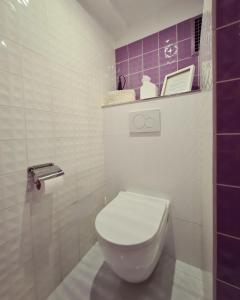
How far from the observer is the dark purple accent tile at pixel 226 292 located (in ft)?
2.10

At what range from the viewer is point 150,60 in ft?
4.97

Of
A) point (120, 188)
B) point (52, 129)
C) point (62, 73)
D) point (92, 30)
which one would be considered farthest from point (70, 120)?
point (92, 30)

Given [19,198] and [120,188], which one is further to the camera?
[120,188]

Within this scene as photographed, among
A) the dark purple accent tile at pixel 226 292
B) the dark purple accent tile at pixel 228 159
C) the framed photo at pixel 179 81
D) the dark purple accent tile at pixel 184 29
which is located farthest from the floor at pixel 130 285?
the dark purple accent tile at pixel 184 29

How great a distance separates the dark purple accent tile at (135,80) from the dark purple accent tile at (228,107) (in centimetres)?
110

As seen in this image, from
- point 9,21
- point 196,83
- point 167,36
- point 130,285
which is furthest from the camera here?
point 167,36

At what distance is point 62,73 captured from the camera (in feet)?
3.48

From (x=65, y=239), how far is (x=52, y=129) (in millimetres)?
792

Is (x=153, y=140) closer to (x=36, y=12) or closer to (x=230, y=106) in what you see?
(x=230, y=106)

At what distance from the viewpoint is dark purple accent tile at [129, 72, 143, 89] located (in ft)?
5.21

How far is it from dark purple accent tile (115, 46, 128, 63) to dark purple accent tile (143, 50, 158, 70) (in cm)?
23

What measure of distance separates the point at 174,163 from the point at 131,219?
53 centimetres

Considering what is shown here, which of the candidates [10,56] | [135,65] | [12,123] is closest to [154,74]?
[135,65]

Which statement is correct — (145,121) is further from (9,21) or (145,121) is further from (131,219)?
(9,21)
